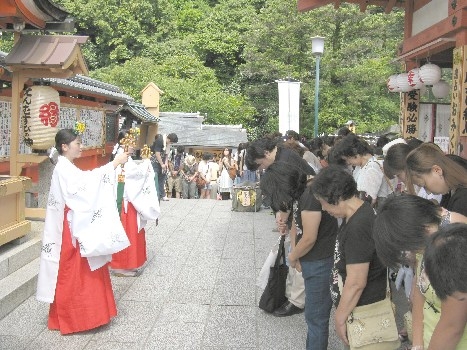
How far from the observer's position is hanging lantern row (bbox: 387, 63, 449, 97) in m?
7.78

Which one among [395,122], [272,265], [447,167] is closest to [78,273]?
[272,265]

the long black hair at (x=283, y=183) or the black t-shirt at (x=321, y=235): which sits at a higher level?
the long black hair at (x=283, y=183)

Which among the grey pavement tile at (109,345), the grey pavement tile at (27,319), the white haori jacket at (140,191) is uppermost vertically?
the white haori jacket at (140,191)

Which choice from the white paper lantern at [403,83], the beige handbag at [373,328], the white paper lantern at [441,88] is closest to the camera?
the beige handbag at [373,328]

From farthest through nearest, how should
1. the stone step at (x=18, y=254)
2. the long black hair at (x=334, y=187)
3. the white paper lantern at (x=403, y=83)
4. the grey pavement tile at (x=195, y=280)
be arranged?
the white paper lantern at (x=403, y=83)
the grey pavement tile at (x=195, y=280)
the stone step at (x=18, y=254)
the long black hair at (x=334, y=187)

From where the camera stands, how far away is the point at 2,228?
20.2 ft

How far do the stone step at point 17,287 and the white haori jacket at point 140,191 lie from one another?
52.2 inches

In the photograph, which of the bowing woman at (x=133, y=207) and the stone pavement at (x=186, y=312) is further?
the bowing woman at (x=133, y=207)

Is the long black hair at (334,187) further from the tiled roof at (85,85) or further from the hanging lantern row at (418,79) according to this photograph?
the tiled roof at (85,85)

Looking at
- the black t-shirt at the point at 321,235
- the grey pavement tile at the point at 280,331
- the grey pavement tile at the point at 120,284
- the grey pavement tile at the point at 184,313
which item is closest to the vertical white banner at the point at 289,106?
the grey pavement tile at the point at 120,284

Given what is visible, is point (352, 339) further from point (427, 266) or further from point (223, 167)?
point (223, 167)

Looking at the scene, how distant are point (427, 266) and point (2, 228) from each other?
211 inches

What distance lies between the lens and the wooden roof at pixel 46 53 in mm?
7508

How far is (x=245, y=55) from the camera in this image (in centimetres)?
2544
